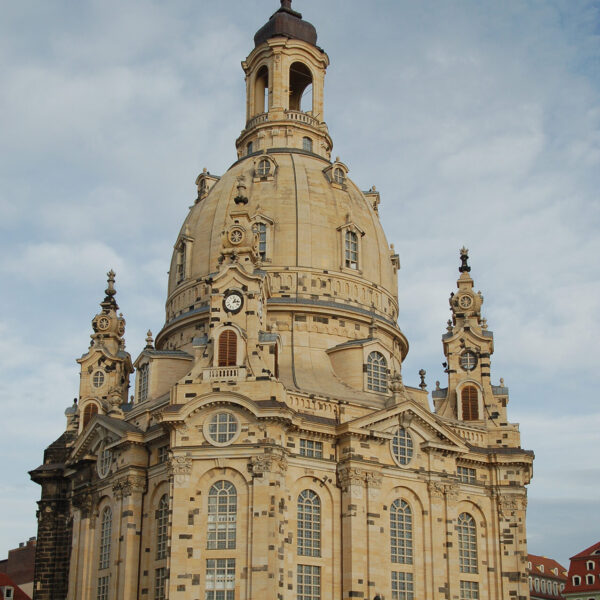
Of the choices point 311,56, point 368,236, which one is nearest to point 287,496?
point 368,236

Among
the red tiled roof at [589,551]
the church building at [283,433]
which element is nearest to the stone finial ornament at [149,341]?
the church building at [283,433]

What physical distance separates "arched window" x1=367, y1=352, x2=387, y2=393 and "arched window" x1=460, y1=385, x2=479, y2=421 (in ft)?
23.6

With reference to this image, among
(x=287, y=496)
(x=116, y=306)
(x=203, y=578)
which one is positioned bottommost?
(x=203, y=578)

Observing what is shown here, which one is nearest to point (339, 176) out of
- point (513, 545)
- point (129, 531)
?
point (513, 545)

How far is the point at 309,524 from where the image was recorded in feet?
186

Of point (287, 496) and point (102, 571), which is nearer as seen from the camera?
point (287, 496)

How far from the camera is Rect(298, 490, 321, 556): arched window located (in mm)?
56125

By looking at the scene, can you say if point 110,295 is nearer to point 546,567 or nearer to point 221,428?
point 221,428

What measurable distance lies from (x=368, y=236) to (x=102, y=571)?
29.6m

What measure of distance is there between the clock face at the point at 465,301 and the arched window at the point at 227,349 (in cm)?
2227

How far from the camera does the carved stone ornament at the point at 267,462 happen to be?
53938 millimetres

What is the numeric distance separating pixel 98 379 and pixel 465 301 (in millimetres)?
28322

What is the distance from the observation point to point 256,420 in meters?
54.8

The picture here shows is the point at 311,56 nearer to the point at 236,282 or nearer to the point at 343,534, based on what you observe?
the point at 236,282
